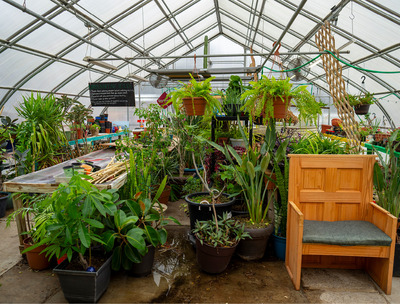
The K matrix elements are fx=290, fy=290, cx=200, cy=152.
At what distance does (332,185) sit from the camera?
2539 mm

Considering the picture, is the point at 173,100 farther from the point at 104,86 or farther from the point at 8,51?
the point at 8,51

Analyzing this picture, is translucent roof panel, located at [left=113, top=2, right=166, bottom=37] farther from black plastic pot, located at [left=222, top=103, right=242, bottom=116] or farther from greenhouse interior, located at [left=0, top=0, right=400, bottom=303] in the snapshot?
black plastic pot, located at [left=222, top=103, right=242, bottom=116]

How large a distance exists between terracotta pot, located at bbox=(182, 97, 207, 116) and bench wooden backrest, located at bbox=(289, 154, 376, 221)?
0.95 metres

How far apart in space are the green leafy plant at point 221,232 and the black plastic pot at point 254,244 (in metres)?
0.10

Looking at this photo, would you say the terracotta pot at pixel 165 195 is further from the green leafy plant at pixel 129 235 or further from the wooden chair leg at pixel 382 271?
the wooden chair leg at pixel 382 271

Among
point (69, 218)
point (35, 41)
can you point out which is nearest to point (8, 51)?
point (35, 41)

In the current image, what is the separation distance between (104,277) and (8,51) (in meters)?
6.69

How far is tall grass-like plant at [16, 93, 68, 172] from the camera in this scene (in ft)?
11.2

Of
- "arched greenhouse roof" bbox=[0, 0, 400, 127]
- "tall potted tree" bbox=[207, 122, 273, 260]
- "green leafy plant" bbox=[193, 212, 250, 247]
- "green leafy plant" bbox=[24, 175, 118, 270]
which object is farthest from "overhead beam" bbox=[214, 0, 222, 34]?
"green leafy plant" bbox=[24, 175, 118, 270]

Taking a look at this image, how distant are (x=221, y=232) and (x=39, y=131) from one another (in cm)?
253

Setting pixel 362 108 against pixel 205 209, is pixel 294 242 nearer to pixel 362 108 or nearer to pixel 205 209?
pixel 205 209

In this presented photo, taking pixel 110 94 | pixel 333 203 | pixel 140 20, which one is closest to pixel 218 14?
pixel 140 20

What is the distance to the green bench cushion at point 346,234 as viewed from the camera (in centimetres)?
215

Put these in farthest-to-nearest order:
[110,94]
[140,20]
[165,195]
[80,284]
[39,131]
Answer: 1. [140,20]
2. [110,94]
3. [165,195]
4. [39,131]
5. [80,284]
